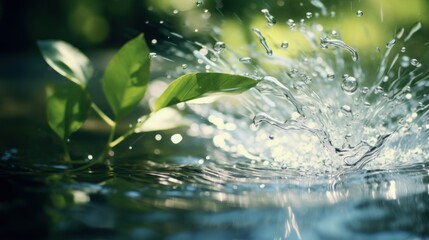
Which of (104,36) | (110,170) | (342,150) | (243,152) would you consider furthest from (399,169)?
(104,36)

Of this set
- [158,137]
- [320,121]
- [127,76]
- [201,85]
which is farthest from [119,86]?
[158,137]

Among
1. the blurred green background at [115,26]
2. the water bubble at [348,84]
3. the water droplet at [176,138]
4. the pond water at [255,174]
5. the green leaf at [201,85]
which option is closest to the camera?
the pond water at [255,174]

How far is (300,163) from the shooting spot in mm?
1062

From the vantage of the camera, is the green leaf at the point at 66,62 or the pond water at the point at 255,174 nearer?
the pond water at the point at 255,174

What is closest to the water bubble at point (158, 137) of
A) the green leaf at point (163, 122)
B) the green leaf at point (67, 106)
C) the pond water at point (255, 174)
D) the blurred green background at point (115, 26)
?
the pond water at point (255, 174)

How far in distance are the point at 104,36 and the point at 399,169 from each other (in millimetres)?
4748

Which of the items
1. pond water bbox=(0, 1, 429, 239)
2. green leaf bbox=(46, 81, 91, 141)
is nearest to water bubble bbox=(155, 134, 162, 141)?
pond water bbox=(0, 1, 429, 239)

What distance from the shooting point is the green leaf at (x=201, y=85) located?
83cm

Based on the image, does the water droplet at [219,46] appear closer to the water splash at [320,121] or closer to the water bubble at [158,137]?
the water splash at [320,121]

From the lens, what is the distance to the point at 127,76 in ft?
2.90

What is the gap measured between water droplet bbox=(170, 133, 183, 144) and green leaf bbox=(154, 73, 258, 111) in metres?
0.62

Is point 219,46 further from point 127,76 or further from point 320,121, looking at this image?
point 127,76

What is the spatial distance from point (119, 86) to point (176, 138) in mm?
679

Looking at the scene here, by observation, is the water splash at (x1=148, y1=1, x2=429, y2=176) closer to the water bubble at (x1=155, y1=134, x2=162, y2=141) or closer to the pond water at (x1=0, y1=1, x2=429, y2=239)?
the pond water at (x1=0, y1=1, x2=429, y2=239)
